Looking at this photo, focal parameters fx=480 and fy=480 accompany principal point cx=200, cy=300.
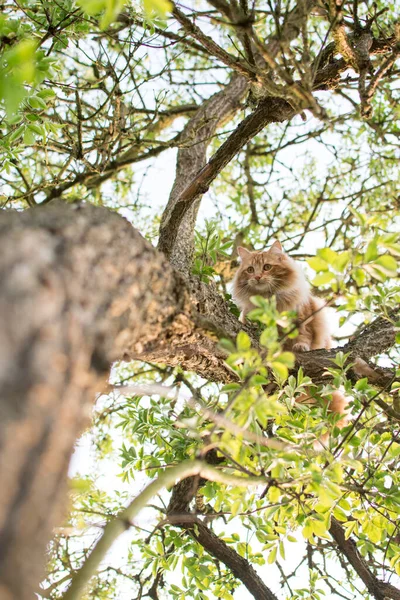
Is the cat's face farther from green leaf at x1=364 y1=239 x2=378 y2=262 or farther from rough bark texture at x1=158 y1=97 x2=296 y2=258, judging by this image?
green leaf at x1=364 y1=239 x2=378 y2=262

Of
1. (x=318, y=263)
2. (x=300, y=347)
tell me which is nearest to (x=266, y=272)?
(x=300, y=347)

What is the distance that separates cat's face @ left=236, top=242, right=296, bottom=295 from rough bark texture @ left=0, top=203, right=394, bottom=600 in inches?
97.8

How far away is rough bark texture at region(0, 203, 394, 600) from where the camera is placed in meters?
0.86

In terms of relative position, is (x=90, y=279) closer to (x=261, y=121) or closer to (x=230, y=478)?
(x=230, y=478)

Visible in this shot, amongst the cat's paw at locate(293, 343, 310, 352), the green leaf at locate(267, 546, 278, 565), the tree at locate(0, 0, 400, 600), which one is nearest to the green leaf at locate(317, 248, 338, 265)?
the tree at locate(0, 0, 400, 600)

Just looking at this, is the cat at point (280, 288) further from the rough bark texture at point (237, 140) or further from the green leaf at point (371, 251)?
the green leaf at point (371, 251)

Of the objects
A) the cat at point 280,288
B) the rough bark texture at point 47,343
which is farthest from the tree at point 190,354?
the cat at point 280,288

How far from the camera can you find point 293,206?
5926 mm

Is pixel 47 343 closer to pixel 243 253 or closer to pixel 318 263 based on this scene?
pixel 318 263

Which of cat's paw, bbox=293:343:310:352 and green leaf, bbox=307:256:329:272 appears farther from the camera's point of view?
cat's paw, bbox=293:343:310:352

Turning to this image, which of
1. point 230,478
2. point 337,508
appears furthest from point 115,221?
point 337,508

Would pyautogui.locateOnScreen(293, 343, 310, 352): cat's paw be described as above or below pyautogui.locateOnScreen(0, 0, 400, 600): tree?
above

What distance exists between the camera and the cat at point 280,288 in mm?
3653

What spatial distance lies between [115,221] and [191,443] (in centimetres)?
153
